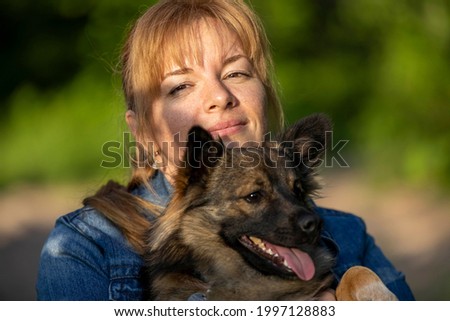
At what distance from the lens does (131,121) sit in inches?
176

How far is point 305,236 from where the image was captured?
3.68 m

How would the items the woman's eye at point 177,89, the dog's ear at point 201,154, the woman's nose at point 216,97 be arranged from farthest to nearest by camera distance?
the woman's eye at point 177,89 < the woman's nose at point 216,97 < the dog's ear at point 201,154

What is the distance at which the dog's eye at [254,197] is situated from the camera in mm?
3828

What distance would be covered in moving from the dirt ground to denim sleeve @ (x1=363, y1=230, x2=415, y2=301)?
3705 mm

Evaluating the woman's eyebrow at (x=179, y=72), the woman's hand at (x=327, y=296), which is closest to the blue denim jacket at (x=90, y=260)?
the woman's hand at (x=327, y=296)

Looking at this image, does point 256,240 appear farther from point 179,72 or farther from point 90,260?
point 179,72

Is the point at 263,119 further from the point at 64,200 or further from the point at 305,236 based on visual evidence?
the point at 64,200

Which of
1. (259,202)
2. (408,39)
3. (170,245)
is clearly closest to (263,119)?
(259,202)

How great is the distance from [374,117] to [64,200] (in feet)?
12.4

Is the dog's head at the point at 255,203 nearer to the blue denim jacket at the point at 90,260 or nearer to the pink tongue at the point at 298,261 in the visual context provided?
the pink tongue at the point at 298,261

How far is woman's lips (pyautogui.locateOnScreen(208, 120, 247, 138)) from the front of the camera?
4121 mm

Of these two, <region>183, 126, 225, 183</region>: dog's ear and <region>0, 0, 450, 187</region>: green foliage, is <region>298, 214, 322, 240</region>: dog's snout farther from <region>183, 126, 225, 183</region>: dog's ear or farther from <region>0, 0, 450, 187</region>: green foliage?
<region>0, 0, 450, 187</region>: green foliage

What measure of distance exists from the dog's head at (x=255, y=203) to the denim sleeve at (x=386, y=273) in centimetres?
58

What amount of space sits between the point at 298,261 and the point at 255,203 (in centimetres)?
36
